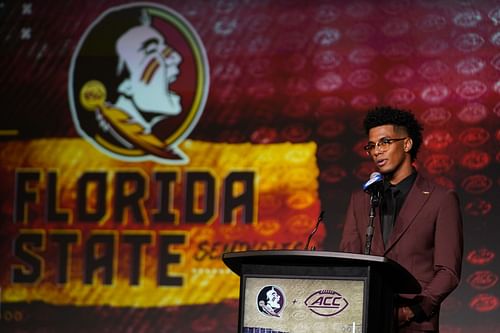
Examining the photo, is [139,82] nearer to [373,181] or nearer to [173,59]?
[173,59]

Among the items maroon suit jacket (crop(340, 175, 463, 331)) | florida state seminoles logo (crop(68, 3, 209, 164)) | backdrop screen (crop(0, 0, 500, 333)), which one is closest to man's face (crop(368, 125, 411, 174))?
maroon suit jacket (crop(340, 175, 463, 331))

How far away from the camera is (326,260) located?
9.21 ft

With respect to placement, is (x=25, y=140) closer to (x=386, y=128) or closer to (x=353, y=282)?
(x=386, y=128)

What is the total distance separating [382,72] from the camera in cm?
536

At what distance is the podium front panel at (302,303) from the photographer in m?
2.81

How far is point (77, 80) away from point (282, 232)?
1.67m

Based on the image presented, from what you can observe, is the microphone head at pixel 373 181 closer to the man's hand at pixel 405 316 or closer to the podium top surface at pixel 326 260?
the podium top surface at pixel 326 260

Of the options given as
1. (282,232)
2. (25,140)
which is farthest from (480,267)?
(25,140)

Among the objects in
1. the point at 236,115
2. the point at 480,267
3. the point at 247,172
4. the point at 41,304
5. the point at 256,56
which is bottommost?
the point at 41,304

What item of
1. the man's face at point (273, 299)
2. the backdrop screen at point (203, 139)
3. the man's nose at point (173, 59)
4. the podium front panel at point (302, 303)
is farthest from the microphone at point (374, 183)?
the man's nose at point (173, 59)

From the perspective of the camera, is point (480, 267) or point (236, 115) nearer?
point (480, 267)

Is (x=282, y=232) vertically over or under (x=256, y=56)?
under

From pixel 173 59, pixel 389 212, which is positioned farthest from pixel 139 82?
pixel 389 212

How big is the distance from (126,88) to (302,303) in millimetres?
3215
